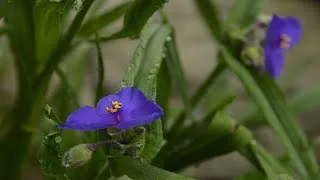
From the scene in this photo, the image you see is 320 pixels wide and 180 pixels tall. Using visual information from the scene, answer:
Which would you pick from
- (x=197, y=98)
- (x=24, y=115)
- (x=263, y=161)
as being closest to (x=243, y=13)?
(x=197, y=98)

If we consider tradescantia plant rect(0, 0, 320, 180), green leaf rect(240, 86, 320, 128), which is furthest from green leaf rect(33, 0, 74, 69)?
green leaf rect(240, 86, 320, 128)

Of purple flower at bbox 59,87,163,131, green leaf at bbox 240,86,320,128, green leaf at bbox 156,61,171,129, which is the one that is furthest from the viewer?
green leaf at bbox 240,86,320,128

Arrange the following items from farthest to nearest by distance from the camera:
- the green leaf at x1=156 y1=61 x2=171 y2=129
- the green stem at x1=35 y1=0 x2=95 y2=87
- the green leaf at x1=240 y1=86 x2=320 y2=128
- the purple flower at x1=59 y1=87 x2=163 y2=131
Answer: the green leaf at x1=240 y1=86 x2=320 y2=128, the green leaf at x1=156 y1=61 x2=171 y2=129, the green stem at x1=35 y1=0 x2=95 y2=87, the purple flower at x1=59 y1=87 x2=163 y2=131

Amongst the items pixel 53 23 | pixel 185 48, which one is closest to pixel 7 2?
pixel 53 23

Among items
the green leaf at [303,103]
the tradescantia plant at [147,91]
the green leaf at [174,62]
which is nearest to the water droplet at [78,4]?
the tradescantia plant at [147,91]

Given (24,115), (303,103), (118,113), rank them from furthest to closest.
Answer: (303,103), (24,115), (118,113)

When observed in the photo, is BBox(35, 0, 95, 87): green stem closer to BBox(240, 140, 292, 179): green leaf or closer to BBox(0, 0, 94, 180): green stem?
BBox(0, 0, 94, 180): green stem

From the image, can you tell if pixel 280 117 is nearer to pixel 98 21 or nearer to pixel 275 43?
pixel 275 43
